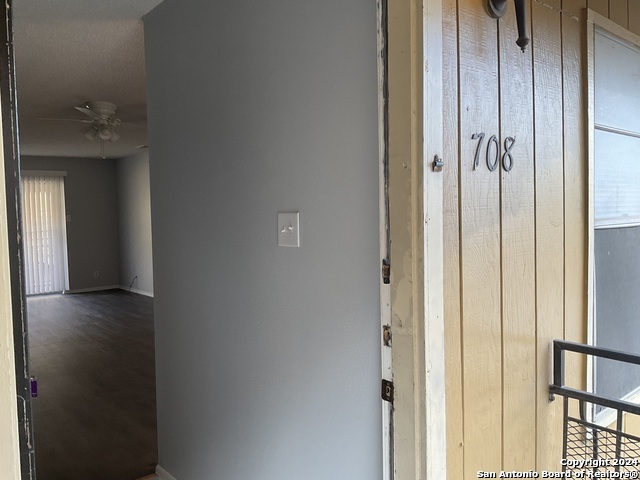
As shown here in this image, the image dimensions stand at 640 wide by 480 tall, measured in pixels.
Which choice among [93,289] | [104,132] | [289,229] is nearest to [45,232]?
[93,289]

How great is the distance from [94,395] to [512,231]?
3409 millimetres

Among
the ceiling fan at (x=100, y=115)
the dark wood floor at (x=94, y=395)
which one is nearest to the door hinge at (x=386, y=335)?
the dark wood floor at (x=94, y=395)

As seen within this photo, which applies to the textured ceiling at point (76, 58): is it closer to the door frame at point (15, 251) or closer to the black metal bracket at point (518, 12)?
the black metal bracket at point (518, 12)

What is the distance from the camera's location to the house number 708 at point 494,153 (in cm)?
128

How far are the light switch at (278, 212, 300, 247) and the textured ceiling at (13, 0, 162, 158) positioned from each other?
1255 millimetres

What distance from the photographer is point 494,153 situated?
133 cm

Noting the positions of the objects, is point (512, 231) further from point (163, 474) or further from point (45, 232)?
point (45, 232)

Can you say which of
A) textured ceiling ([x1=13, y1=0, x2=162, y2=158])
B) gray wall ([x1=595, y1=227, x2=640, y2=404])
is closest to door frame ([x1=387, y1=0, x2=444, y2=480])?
gray wall ([x1=595, y1=227, x2=640, y2=404])

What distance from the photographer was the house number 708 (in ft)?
4.20

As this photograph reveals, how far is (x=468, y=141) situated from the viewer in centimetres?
125

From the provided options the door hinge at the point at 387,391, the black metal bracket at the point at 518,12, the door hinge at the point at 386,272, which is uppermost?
the black metal bracket at the point at 518,12

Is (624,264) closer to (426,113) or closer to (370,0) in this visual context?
(426,113)

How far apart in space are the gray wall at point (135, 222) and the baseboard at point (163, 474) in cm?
585

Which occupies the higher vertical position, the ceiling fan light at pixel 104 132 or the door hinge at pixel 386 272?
the ceiling fan light at pixel 104 132
